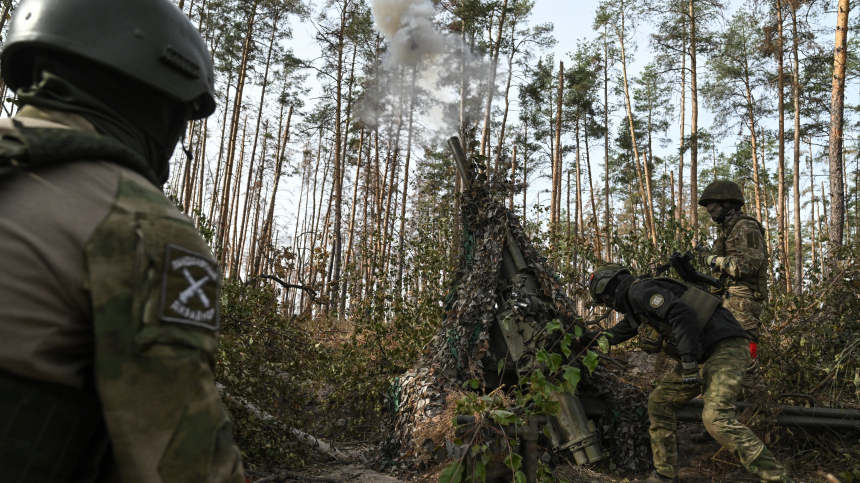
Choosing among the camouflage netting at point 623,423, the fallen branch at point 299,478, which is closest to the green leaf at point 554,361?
the fallen branch at point 299,478

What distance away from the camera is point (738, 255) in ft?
19.0

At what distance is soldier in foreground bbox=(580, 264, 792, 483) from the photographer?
177 inches

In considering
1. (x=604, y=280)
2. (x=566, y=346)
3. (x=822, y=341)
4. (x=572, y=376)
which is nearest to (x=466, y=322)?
(x=604, y=280)

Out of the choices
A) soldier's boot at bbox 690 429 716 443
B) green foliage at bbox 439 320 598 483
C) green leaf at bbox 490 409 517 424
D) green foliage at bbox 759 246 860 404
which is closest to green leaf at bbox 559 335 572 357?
green foliage at bbox 439 320 598 483

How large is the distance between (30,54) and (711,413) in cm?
494

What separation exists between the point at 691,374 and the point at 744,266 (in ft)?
5.47

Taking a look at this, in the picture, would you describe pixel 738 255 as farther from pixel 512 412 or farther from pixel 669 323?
pixel 512 412

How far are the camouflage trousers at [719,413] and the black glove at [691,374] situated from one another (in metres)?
0.13

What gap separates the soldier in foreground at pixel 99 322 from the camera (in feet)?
3.40

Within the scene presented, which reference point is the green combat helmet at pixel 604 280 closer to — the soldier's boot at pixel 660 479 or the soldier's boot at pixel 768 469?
the soldier's boot at pixel 660 479

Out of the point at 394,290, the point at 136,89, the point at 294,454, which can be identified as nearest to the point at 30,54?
the point at 136,89

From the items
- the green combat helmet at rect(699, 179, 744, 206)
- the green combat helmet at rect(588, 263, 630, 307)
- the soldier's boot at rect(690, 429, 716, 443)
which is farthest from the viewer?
the soldier's boot at rect(690, 429, 716, 443)

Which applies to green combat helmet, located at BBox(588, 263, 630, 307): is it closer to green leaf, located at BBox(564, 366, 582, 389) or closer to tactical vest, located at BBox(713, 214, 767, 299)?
tactical vest, located at BBox(713, 214, 767, 299)

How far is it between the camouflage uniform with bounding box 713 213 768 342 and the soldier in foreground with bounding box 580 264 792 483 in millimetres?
942
